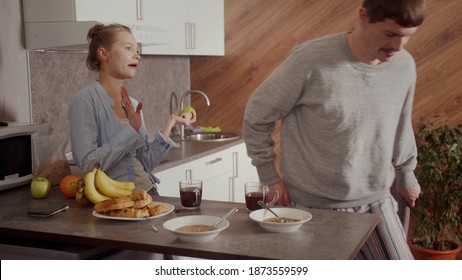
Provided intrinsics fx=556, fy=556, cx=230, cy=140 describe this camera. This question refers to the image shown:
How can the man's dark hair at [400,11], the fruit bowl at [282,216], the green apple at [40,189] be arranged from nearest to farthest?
the fruit bowl at [282,216] → the man's dark hair at [400,11] → the green apple at [40,189]

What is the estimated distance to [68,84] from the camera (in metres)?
3.04

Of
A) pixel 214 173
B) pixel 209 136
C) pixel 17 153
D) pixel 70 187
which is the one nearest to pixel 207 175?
pixel 214 173

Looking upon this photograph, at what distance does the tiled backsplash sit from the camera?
2820 mm

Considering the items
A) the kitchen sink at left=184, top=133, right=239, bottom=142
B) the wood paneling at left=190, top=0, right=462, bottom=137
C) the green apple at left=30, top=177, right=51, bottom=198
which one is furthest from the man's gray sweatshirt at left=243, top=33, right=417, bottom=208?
the kitchen sink at left=184, top=133, right=239, bottom=142

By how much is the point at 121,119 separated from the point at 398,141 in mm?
1088

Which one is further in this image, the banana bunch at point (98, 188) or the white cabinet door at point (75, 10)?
the white cabinet door at point (75, 10)

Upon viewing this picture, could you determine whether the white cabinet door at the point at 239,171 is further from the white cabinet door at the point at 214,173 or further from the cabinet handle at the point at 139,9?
the cabinet handle at the point at 139,9

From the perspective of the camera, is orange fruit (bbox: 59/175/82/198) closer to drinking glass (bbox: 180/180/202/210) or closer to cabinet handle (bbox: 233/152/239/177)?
drinking glass (bbox: 180/180/202/210)

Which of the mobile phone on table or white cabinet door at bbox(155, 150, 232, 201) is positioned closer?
the mobile phone on table

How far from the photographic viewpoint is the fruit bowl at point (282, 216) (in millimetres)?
1533

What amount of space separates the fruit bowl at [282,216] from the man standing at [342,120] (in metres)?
0.26

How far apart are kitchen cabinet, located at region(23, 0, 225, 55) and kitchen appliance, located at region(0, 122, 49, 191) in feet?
1.76

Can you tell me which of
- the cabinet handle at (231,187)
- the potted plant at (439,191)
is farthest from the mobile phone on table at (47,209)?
the potted plant at (439,191)

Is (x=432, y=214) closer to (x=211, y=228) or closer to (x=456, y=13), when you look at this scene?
(x=456, y=13)
